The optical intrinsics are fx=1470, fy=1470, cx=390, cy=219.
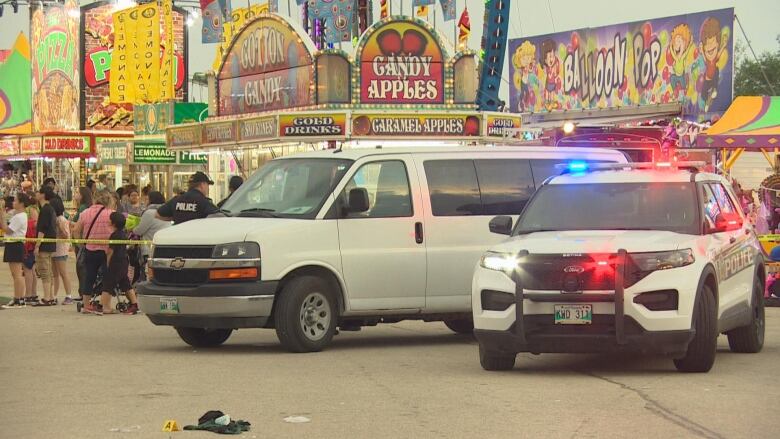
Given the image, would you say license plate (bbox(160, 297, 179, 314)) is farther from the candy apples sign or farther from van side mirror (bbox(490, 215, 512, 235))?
the candy apples sign

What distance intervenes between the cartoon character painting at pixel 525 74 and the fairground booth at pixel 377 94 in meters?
15.5

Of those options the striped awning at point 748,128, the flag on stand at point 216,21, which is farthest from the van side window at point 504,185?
the flag on stand at point 216,21

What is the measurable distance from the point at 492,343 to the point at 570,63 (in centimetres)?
3198

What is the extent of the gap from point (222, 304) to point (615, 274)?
4195mm

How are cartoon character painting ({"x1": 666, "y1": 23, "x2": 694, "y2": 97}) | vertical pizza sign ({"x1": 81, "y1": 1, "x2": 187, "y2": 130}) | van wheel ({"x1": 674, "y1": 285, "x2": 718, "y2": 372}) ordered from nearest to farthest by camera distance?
1. van wheel ({"x1": 674, "y1": 285, "x2": 718, "y2": 372})
2. cartoon character painting ({"x1": 666, "y1": 23, "x2": 694, "y2": 97})
3. vertical pizza sign ({"x1": 81, "y1": 1, "x2": 187, "y2": 130})

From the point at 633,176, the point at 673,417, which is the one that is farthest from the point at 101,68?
the point at 673,417

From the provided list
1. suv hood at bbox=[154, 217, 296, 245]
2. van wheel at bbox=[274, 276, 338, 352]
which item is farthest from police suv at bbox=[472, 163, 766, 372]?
suv hood at bbox=[154, 217, 296, 245]

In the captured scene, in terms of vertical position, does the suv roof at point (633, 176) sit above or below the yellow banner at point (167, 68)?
below

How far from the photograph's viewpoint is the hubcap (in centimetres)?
1417

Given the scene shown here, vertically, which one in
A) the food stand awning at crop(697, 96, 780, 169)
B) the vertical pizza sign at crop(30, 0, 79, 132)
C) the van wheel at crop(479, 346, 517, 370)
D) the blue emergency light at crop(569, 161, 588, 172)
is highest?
the vertical pizza sign at crop(30, 0, 79, 132)

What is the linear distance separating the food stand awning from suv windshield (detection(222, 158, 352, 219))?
1250cm

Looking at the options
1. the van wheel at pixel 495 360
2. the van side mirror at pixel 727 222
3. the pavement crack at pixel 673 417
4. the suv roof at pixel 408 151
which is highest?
the suv roof at pixel 408 151

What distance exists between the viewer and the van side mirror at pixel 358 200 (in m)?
14.4

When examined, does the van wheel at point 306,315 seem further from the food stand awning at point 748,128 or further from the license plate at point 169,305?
the food stand awning at point 748,128
